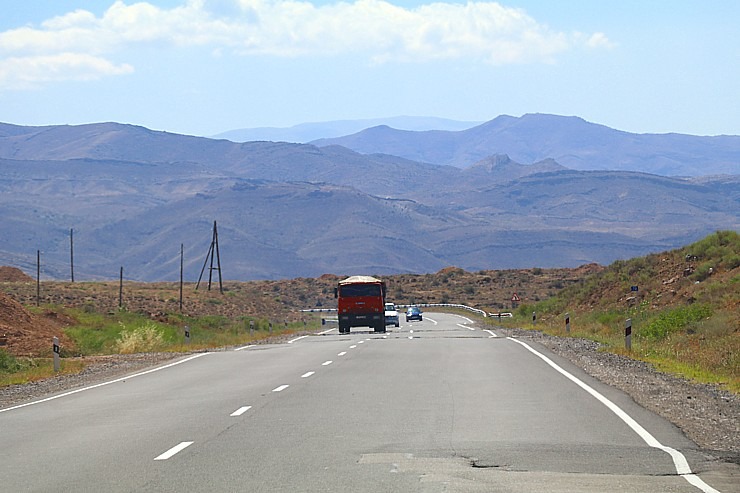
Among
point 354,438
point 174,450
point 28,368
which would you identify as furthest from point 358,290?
point 174,450

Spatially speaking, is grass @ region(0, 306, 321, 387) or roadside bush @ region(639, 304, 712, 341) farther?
roadside bush @ region(639, 304, 712, 341)

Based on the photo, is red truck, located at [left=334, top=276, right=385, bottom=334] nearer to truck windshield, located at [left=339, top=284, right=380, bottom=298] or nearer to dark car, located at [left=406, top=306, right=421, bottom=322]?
truck windshield, located at [left=339, top=284, right=380, bottom=298]

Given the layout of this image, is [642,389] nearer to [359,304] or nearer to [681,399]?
[681,399]

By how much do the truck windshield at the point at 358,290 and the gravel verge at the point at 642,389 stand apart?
68.3 feet

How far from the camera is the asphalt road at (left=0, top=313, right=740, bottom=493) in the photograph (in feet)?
34.3

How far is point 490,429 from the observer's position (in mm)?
13805

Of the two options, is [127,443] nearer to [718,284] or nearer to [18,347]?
[18,347]

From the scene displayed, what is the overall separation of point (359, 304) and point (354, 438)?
41.7 meters

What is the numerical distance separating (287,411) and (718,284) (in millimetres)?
26870

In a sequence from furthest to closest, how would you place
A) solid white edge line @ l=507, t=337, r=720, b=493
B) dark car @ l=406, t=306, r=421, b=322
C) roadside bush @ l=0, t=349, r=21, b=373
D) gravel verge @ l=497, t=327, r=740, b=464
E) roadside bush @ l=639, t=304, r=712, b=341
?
dark car @ l=406, t=306, r=421, b=322 → roadside bush @ l=639, t=304, r=712, b=341 → roadside bush @ l=0, t=349, r=21, b=373 → gravel verge @ l=497, t=327, r=740, b=464 → solid white edge line @ l=507, t=337, r=720, b=493

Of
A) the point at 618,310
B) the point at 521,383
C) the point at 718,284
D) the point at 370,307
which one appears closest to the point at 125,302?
the point at 370,307

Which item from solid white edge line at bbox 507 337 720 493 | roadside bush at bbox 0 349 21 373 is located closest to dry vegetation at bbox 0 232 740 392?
solid white edge line at bbox 507 337 720 493

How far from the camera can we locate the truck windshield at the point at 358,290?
54.8 meters

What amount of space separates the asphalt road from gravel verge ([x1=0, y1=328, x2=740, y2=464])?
0.37 meters
